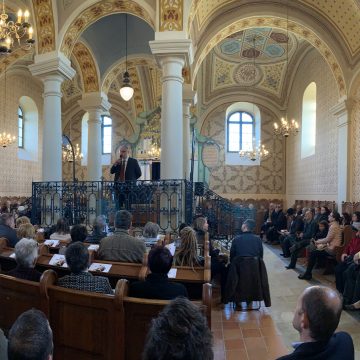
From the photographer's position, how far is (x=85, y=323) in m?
2.79

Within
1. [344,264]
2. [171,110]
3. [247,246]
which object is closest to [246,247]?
[247,246]

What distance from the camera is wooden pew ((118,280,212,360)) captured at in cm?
264

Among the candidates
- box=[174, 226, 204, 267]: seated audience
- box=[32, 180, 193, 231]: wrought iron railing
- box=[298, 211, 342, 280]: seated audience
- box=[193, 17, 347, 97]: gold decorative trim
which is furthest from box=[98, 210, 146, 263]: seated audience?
box=[193, 17, 347, 97]: gold decorative trim

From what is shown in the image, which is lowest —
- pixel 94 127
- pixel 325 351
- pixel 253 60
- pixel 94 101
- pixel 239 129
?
pixel 325 351

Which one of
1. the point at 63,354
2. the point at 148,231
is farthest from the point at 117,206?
the point at 63,354

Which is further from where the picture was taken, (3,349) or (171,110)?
(171,110)

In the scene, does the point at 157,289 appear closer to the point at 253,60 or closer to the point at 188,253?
the point at 188,253

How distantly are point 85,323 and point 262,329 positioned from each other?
2.77 m

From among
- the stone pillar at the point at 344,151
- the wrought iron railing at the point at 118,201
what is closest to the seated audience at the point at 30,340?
the wrought iron railing at the point at 118,201

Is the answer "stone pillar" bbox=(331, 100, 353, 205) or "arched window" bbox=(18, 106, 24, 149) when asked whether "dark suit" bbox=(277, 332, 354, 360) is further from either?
"arched window" bbox=(18, 106, 24, 149)

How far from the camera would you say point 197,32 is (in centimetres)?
1076

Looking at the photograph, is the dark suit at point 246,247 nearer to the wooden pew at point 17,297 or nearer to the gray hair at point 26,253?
the gray hair at point 26,253

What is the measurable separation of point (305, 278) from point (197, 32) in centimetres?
714

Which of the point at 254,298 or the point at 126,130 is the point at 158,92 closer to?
the point at 126,130
